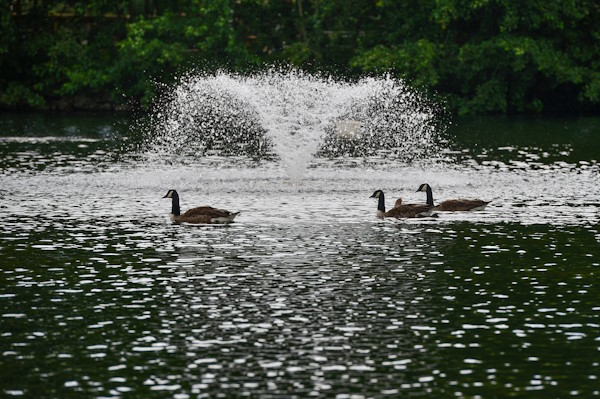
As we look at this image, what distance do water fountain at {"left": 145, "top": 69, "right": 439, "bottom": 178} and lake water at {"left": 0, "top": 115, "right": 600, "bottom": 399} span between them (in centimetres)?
735

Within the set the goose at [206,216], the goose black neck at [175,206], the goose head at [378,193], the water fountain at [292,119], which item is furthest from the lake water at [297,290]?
the water fountain at [292,119]

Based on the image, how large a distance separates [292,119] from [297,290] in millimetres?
29150

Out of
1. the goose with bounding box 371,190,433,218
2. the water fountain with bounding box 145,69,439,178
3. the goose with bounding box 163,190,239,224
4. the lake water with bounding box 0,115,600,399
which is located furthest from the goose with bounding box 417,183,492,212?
the water fountain with bounding box 145,69,439,178

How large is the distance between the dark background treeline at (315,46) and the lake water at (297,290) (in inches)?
1165

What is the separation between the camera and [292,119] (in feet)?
164

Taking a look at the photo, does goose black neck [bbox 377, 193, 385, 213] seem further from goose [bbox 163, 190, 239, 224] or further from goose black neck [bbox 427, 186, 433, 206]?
goose [bbox 163, 190, 239, 224]

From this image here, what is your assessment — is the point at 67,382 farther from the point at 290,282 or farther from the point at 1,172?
the point at 1,172

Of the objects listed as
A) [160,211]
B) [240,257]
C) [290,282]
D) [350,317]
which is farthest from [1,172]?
[350,317]

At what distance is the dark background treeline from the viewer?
2682 inches

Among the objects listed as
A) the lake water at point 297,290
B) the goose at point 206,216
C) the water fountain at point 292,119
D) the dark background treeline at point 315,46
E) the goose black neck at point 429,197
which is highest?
the dark background treeline at point 315,46

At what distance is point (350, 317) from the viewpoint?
62.7 ft

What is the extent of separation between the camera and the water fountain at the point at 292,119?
1938 inches

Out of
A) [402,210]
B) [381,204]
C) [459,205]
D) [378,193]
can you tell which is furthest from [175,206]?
[459,205]

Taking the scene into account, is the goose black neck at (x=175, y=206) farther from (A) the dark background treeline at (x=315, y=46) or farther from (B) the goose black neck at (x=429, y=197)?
(A) the dark background treeline at (x=315, y=46)
